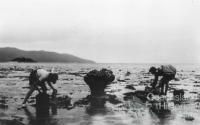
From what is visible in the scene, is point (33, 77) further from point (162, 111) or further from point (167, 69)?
point (167, 69)

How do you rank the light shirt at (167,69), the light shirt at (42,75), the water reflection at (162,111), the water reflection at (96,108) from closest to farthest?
the water reflection at (162,111) → the water reflection at (96,108) → the light shirt at (42,75) → the light shirt at (167,69)

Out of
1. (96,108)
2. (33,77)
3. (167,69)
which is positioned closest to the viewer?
(33,77)

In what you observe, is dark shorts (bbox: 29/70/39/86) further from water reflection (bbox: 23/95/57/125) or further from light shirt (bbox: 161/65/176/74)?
light shirt (bbox: 161/65/176/74)

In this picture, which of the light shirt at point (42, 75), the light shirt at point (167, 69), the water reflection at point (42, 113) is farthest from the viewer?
the light shirt at point (167, 69)

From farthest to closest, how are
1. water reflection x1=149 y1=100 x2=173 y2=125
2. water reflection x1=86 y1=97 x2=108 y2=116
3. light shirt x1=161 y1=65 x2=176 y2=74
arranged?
light shirt x1=161 y1=65 x2=176 y2=74, water reflection x1=86 y1=97 x2=108 y2=116, water reflection x1=149 y1=100 x2=173 y2=125

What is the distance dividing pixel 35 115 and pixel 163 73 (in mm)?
7805

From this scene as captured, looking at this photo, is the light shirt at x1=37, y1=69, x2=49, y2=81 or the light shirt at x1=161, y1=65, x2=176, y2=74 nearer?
the light shirt at x1=37, y1=69, x2=49, y2=81

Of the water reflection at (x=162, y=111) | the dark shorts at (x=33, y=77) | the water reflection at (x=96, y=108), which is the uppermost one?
the dark shorts at (x=33, y=77)

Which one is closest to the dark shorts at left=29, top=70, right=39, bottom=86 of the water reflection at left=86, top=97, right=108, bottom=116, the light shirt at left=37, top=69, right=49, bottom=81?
the light shirt at left=37, top=69, right=49, bottom=81

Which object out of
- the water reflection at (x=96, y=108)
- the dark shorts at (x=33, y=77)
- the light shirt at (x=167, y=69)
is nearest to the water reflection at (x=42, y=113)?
the dark shorts at (x=33, y=77)

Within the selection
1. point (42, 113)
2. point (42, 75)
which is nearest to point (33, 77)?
point (42, 75)

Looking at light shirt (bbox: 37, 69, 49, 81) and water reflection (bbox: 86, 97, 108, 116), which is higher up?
light shirt (bbox: 37, 69, 49, 81)

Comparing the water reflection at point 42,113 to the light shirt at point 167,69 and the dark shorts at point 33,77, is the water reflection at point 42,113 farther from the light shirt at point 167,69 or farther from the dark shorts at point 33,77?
the light shirt at point 167,69

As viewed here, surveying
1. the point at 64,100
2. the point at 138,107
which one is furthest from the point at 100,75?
the point at 138,107
